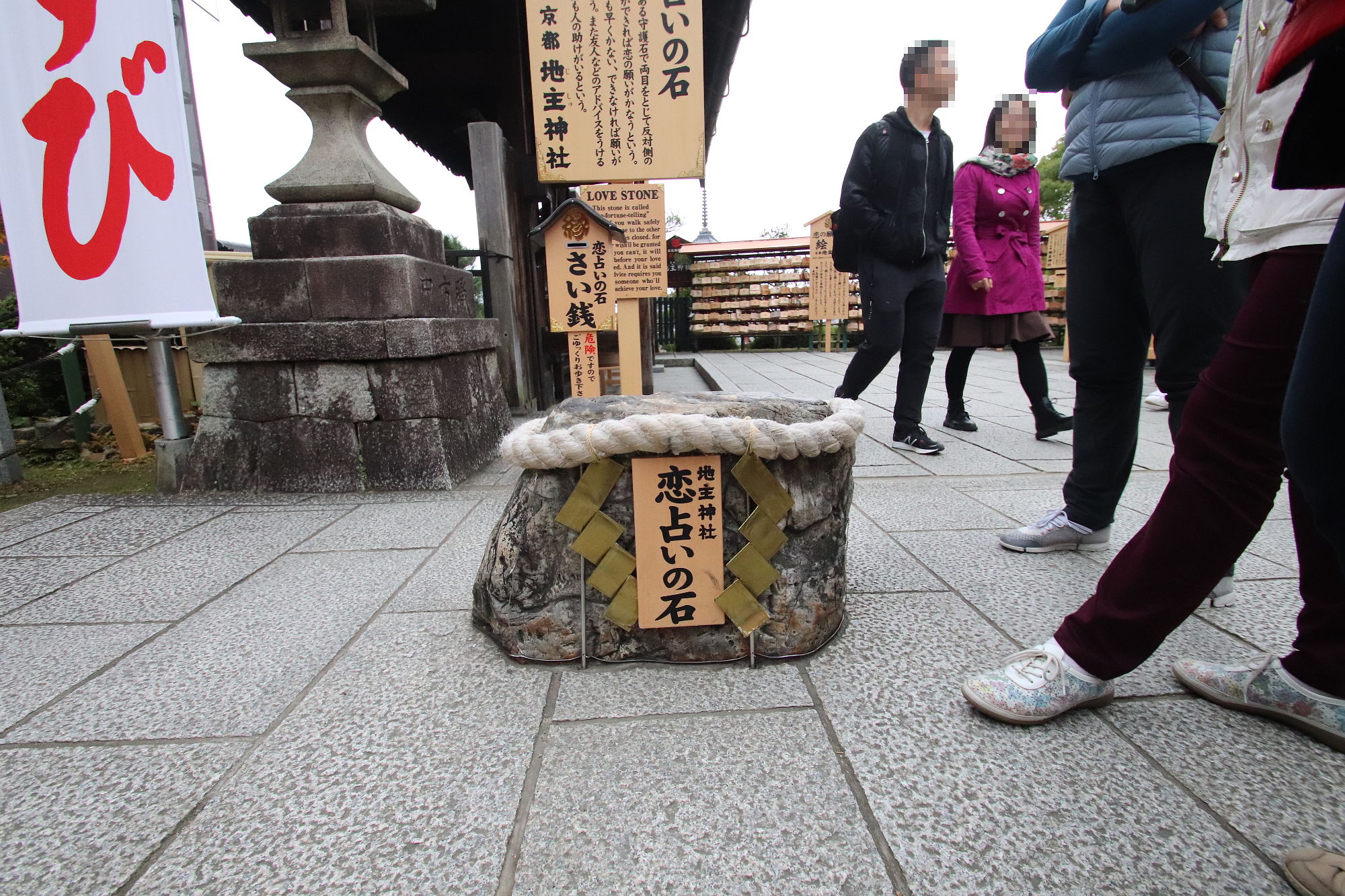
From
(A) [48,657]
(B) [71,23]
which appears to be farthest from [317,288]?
(A) [48,657]

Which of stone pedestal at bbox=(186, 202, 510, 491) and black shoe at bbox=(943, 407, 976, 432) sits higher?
stone pedestal at bbox=(186, 202, 510, 491)

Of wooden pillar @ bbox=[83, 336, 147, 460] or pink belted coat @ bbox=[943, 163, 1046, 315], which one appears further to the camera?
wooden pillar @ bbox=[83, 336, 147, 460]

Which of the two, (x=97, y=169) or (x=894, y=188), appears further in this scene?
(x=894, y=188)

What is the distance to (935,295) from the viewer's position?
3.53 metres

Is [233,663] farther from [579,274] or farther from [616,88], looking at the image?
[616,88]

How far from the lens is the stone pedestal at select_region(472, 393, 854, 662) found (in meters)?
1.48

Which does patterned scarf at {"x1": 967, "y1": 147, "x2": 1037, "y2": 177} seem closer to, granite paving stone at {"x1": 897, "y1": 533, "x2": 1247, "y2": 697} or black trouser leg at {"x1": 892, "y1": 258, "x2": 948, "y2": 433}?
black trouser leg at {"x1": 892, "y1": 258, "x2": 948, "y2": 433}

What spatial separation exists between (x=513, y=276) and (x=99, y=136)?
2.94 m

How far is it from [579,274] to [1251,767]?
3811mm

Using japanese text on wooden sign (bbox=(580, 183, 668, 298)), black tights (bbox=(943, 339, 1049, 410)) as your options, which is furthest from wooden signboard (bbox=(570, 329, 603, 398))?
black tights (bbox=(943, 339, 1049, 410))

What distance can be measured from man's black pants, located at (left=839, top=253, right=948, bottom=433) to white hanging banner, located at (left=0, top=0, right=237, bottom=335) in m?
3.18

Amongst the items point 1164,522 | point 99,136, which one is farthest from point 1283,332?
point 99,136

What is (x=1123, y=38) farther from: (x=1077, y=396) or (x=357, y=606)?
(x=357, y=606)

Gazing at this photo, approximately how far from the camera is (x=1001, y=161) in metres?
3.63
